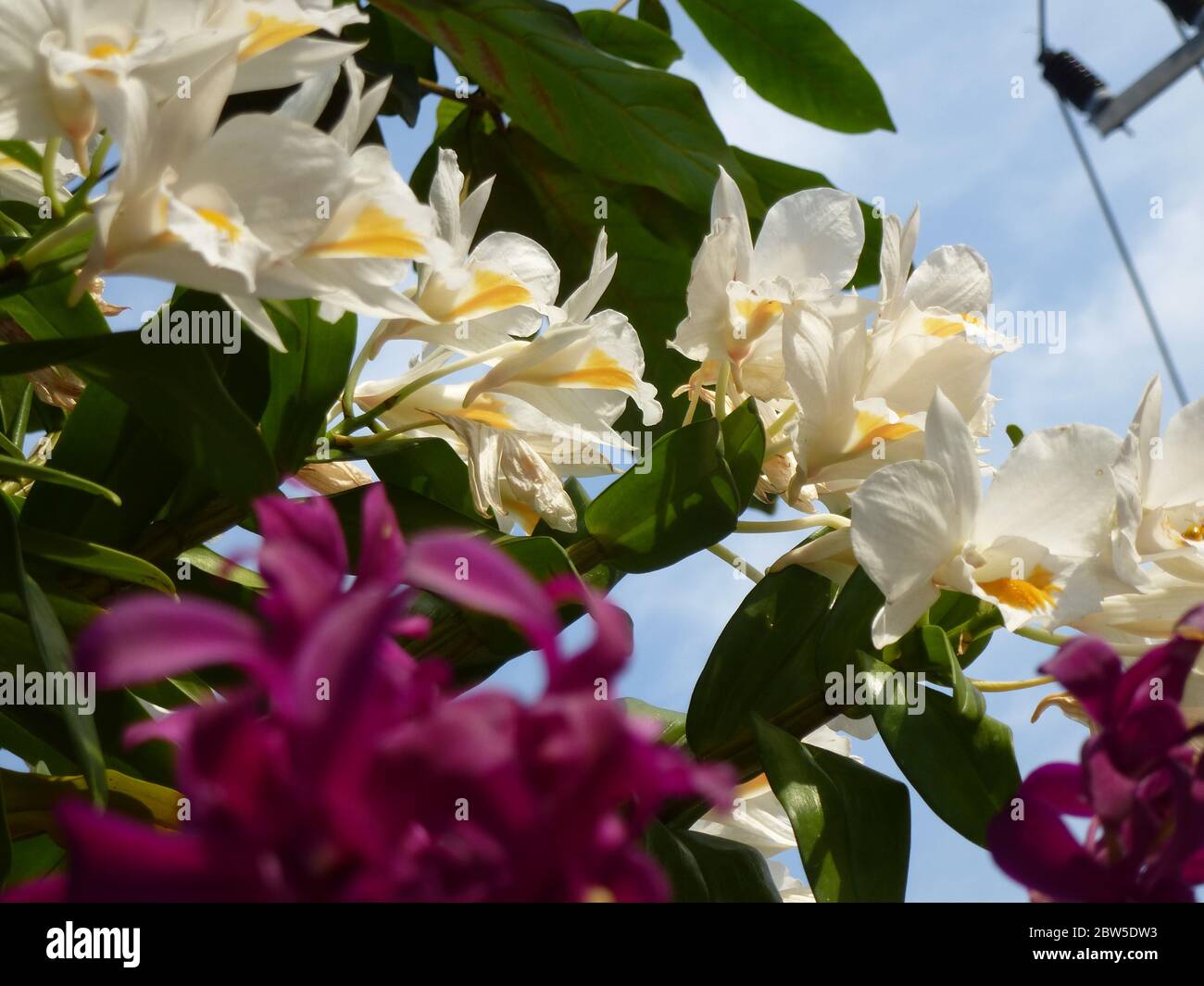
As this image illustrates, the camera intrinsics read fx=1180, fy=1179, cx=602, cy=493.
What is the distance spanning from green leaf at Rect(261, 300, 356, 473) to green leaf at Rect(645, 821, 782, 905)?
274 millimetres

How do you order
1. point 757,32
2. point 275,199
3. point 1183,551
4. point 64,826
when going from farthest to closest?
point 757,32 < point 1183,551 < point 275,199 < point 64,826

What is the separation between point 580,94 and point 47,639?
0.64 meters

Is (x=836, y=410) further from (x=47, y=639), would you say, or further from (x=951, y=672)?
(x=47, y=639)

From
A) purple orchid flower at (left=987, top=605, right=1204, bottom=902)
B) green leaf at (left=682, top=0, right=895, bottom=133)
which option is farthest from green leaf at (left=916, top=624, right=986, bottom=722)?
green leaf at (left=682, top=0, right=895, bottom=133)

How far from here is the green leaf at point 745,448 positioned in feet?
2.18

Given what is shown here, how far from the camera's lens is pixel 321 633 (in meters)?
0.18

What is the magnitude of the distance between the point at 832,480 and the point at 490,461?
20 cm

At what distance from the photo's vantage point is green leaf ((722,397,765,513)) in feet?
2.18

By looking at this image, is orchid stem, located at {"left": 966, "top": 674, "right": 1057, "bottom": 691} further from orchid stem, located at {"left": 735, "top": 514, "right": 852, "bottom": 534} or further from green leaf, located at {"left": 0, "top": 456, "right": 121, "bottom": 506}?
green leaf, located at {"left": 0, "top": 456, "right": 121, "bottom": 506}

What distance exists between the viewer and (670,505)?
65 cm

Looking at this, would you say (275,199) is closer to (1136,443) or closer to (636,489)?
(636,489)

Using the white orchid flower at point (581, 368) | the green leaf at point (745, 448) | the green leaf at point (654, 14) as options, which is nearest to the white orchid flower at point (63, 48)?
the white orchid flower at point (581, 368)

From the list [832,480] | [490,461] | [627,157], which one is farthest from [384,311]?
[627,157]
